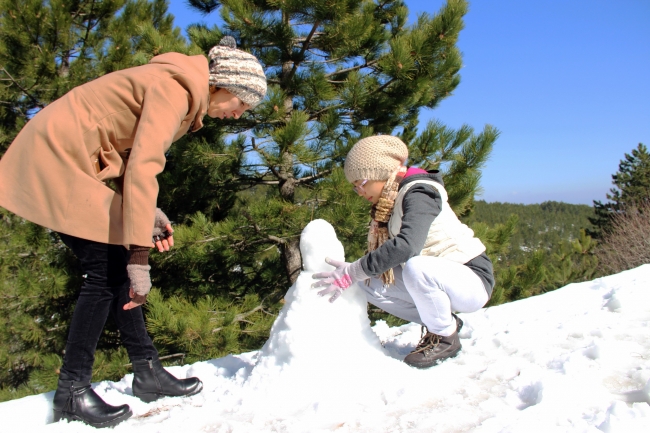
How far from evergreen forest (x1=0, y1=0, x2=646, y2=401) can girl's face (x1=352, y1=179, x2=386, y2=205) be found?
1.56 m

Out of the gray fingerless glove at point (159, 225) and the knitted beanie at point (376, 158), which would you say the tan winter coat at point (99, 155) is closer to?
the gray fingerless glove at point (159, 225)

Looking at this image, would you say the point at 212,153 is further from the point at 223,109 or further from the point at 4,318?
the point at 4,318

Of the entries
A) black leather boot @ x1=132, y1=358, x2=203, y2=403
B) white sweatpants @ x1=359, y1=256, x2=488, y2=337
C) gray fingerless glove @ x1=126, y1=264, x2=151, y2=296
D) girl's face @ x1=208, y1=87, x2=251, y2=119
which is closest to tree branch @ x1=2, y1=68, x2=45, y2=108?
girl's face @ x1=208, y1=87, x2=251, y2=119

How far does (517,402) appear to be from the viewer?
4.54ft

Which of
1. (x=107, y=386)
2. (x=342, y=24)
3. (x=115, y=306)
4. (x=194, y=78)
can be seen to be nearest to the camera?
(x=194, y=78)

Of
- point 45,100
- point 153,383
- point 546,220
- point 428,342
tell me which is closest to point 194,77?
point 153,383

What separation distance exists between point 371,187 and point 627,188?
31.1 metres

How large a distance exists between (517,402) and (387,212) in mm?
859

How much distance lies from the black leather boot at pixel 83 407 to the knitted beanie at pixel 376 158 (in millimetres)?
1259

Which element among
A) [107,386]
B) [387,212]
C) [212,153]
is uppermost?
[212,153]

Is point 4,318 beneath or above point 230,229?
beneath

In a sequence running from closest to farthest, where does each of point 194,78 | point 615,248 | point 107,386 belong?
1. point 194,78
2. point 107,386
3. point 615,248

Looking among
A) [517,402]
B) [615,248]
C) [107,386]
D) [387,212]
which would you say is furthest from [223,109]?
[615,248]

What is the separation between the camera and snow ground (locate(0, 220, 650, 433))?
50.9 inches
